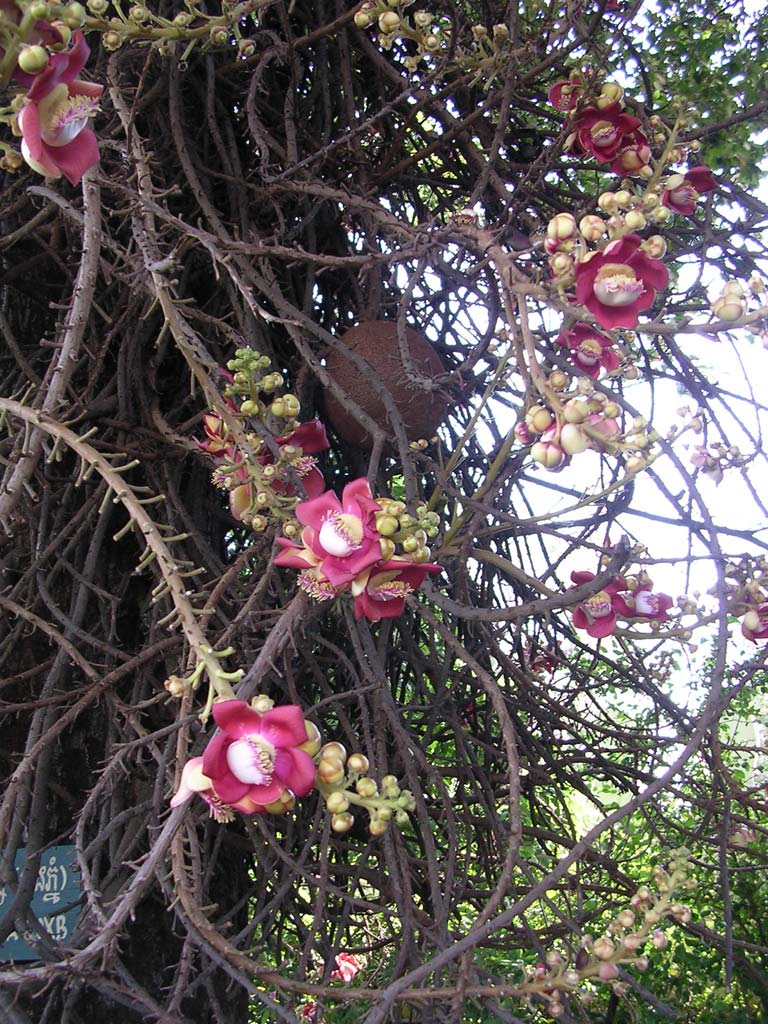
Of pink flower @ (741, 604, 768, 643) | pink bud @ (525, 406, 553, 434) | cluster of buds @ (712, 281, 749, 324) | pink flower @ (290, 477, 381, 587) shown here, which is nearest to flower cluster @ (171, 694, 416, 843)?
pink flower @ (290, 477, 381, 587)

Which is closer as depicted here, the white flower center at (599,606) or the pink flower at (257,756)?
the pink flower at (257,756)

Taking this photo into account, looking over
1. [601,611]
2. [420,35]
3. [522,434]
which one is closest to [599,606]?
[601,611]

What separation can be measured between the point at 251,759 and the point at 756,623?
0.52 meters

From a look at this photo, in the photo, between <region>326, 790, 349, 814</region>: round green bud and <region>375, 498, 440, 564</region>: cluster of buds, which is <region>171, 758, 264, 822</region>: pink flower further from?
<region>375, 498, 440, 564</region>: cluster of buds

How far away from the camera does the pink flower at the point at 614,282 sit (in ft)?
1.93

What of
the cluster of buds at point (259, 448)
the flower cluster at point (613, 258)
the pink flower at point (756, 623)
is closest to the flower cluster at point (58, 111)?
the cluster of buds at point (259, 448)

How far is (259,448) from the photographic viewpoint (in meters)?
0.76

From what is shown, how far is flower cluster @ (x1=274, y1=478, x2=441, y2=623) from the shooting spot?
2.10ft

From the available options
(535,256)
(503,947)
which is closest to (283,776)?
(503,947)

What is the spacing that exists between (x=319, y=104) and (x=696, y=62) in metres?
0.48

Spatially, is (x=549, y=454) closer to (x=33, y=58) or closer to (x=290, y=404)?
(x=290, y=404)

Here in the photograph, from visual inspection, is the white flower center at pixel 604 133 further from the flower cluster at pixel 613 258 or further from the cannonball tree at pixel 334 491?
the flower cluster at pixel 613 258

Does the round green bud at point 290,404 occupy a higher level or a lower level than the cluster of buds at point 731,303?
lower

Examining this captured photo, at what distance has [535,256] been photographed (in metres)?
1.10
